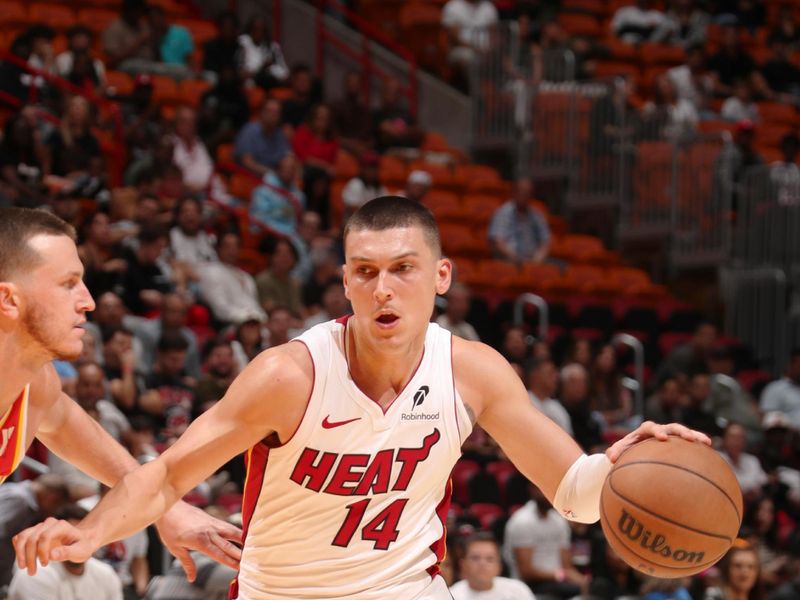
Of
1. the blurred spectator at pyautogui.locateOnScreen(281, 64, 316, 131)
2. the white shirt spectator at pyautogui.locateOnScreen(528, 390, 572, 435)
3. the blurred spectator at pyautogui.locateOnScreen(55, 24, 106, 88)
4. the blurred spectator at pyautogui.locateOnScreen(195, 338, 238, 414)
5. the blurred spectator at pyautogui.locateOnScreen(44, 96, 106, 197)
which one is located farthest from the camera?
the blurred spectator at pyautogui.locateOnScreen(281, 64, 316, 131)

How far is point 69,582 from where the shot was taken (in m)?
7.93

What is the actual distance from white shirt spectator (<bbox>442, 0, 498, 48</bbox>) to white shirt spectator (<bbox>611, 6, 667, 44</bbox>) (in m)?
2.55

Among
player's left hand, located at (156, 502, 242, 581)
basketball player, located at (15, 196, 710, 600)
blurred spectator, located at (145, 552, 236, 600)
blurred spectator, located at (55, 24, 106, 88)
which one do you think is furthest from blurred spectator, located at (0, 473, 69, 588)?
blurred spectator, located at (55, 24, 106, 88)

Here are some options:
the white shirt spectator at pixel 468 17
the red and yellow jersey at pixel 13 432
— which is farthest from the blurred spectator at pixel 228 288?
the red and yellow jersey at pixel 13 432

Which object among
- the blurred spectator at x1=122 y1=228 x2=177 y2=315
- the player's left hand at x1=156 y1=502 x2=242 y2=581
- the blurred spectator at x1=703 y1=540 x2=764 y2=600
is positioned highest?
the player's left hand at x1=156 y1=502 x2=242 y2=581

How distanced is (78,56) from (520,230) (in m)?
4.89

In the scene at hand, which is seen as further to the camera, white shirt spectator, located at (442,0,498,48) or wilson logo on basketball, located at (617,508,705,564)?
white shirt spectator, located at (442,0,498,48)

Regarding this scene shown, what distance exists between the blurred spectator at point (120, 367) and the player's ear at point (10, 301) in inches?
226

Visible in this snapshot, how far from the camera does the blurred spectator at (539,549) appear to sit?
10.4 metres

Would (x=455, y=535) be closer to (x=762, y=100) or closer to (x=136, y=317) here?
(x=136, y=317)

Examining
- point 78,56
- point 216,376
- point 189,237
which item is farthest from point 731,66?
point 216,376

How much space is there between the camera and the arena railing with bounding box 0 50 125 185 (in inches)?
518

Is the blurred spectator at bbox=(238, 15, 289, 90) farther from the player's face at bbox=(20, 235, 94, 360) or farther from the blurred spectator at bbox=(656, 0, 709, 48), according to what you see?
the player's face at bbox=(20, 235, 94, 360)

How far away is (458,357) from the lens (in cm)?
500
